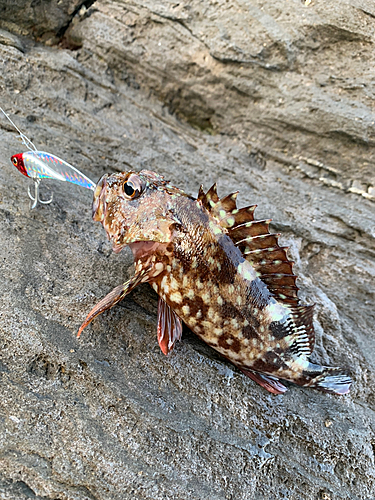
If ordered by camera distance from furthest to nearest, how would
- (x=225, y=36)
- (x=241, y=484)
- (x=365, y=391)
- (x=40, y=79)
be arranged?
(x=225, y=36), (x=40, y=79), (x=365, y=391), (x=241, y=484)

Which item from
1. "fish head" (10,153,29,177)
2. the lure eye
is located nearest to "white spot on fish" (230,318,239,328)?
the lure eye

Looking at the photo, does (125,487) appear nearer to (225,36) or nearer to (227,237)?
(227,237)

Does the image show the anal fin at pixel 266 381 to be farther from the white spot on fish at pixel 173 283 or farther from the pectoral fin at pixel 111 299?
the pectoral fin at pixel 111 299

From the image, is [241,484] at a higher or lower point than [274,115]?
lower

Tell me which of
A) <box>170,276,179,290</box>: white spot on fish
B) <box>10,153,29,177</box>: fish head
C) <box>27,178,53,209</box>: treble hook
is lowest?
<box>170,276,179,290</box>: white spot on fish

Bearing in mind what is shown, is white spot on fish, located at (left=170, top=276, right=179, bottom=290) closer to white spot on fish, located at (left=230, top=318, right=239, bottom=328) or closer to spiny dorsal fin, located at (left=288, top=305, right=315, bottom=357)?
white spot on fish, located at (left=230, top=318, right=239, bottom=328)

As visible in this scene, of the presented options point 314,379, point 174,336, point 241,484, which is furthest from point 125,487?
point 314,379
